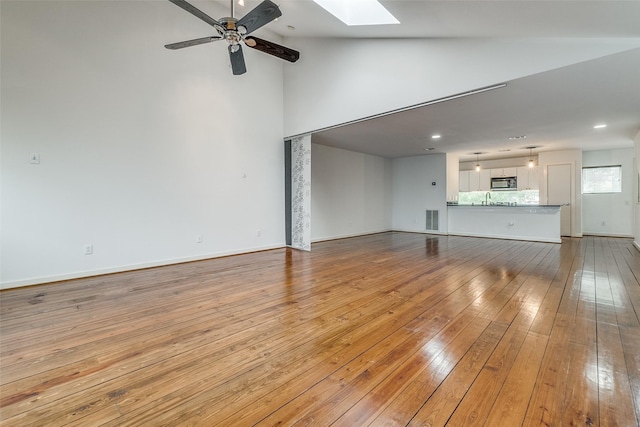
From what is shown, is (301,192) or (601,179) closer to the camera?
(301,192)

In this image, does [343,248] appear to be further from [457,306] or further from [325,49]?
[325,49]

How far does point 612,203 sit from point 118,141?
11573mm

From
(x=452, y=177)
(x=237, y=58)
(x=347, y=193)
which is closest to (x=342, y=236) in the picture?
(x=347, y=193)

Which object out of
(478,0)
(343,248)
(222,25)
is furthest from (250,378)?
(343,248)

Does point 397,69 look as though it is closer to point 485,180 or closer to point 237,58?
point 237,58

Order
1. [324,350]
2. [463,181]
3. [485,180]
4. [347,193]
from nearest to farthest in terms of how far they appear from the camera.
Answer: [324,350] < [347,193] < [485,180] < [463,181]

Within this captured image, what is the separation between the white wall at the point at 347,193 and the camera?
720cm

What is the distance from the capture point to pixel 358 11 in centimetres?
386

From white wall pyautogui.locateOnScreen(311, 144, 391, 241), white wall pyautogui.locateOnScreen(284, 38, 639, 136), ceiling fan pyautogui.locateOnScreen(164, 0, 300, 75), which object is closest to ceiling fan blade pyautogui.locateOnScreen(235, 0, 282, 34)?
ceiling fan pyautogui.locateOnScreen(164, 0, 300, 75)

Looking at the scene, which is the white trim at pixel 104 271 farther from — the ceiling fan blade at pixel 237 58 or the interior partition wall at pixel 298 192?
the ceiling fan blade at pixel 237 58

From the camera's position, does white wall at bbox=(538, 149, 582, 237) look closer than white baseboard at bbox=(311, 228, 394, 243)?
No

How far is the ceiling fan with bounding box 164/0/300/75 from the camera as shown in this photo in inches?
99.2

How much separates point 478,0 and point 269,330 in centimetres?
329

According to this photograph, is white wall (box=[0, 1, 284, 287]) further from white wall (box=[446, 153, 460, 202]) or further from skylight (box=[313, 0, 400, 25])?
white wall (box=[446, 153, 460, 202])
